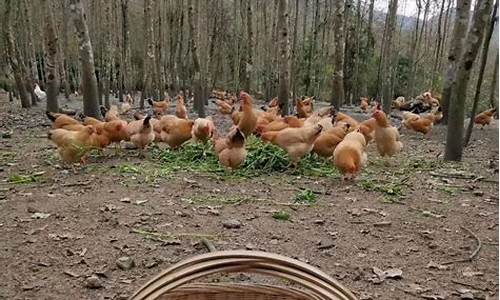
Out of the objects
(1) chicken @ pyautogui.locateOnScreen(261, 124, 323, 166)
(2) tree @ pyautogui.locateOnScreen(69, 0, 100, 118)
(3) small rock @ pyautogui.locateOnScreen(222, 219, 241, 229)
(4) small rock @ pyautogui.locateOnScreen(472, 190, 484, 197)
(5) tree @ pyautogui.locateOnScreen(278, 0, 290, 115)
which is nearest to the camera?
(3) small rock @ pyautogui.locateOnScreen(222, 219, 241, 229)

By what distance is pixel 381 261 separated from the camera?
8.58 ft

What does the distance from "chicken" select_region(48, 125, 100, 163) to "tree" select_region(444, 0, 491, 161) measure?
11.9ft

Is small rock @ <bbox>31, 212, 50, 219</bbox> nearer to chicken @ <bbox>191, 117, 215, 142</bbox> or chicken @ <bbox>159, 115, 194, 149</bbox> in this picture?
chicken @ <bbox>159, 115, 194, 149</bbox>

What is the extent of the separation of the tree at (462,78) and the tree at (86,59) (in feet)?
15.5

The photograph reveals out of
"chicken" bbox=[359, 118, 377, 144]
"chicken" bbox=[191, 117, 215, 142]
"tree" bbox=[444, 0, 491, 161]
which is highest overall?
"tree" bbox=[444, 0, 491, 161]

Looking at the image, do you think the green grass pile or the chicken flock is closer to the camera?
the chicken flock

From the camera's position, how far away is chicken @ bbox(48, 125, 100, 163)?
454cm

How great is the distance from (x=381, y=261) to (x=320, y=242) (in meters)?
0.38

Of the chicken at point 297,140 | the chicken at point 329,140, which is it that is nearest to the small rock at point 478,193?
the chicken at point 329,140

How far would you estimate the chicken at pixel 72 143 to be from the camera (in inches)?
179

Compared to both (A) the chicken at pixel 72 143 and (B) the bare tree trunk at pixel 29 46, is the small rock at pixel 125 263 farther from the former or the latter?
(B) the bare tree trunk at pixel 29 46

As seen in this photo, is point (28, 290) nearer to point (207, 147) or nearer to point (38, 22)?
point (207, 147)

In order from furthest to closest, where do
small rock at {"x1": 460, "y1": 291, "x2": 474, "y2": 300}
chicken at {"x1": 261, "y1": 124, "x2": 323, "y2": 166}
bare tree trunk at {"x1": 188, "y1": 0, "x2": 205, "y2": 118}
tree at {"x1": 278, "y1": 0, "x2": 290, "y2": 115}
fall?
bare tree trunk at {"x1": 188, "y1": 0, "x2": 205, "y2": 118}, tree at {"x1": 278, "y1": 0, "x2": 290, "y2": 115}, chicken at {"x1": 261, "y1": 124, "x2": 323, "y2": 166}, small rock at {"x1": 460, "y1": 291, "x2": 474, "y2": 300}

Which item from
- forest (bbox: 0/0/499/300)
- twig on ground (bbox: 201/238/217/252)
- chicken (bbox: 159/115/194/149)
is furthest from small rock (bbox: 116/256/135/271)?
chicken (bbox: 159/115/194/149)
